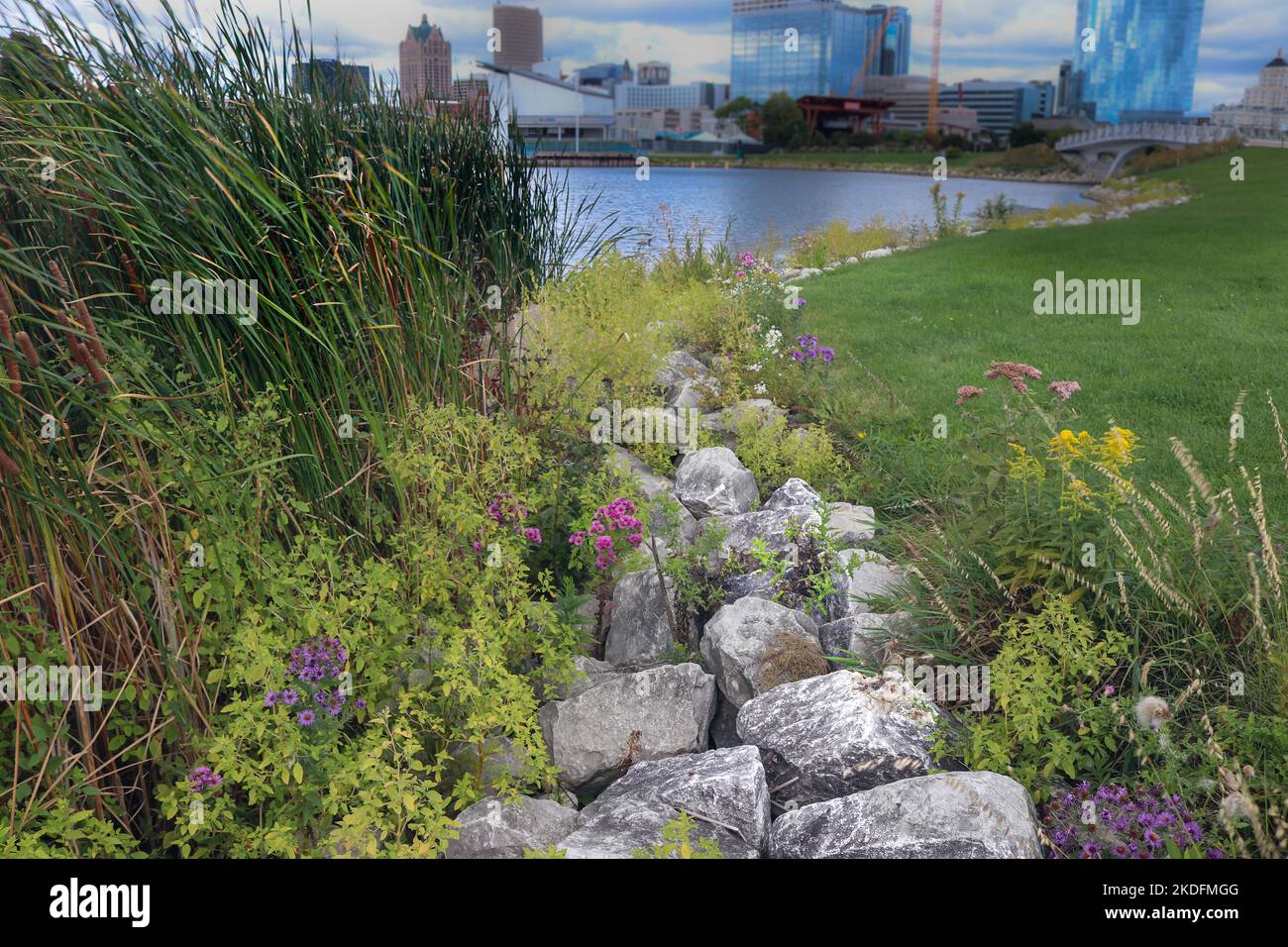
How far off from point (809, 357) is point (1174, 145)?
4429cm

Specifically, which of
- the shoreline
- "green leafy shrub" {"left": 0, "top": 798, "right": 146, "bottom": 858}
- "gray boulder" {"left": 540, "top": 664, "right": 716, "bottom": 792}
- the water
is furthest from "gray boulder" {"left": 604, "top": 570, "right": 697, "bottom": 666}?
the shoreline

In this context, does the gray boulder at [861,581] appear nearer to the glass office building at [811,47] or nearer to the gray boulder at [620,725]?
the gray boulder at [620,725]

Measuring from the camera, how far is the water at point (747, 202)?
9.64 metres

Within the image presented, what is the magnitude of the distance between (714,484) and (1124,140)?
163 feet

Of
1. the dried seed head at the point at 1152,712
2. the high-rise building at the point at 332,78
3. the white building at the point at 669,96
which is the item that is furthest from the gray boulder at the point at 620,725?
the white building at the point at 669,96

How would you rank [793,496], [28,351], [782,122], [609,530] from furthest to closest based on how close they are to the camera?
[782,122] → [793,496] → [609,530] → [28,351]

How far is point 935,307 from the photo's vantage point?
9617mm

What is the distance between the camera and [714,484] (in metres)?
4.60

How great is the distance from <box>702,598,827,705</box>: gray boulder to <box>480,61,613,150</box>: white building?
345 cm

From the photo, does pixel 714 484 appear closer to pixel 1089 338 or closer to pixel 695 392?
pixel 695 392

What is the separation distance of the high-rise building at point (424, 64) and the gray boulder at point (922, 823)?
4.04 meters

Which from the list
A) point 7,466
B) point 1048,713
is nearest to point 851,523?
point 1048,713
